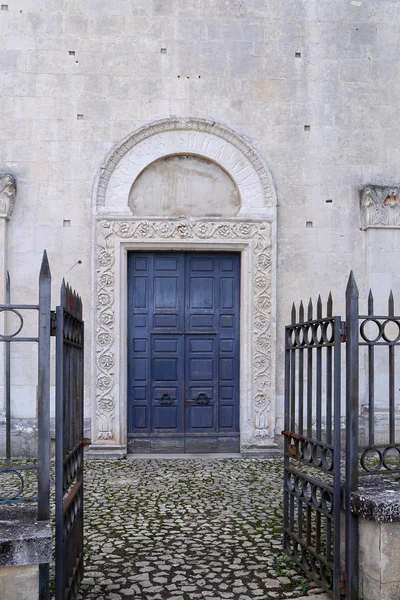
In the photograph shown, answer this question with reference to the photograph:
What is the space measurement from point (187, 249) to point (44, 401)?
19.3ft

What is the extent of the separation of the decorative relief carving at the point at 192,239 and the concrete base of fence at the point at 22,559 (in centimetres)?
557

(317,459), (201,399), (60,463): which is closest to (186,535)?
(317,459)

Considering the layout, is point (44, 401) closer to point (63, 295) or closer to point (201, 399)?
point (63, 295)

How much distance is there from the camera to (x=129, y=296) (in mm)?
8922

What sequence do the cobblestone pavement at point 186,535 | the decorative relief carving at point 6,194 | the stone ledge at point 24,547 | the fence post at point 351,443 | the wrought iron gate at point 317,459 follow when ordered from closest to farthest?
the stone ledge at point 24,547 < the fence post at point 351,443 < the wrought iron gate at point 317,459 < the cobblestone pavement at point 186,535 < the decorative relief carving at point 6,194

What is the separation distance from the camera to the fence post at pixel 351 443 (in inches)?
143

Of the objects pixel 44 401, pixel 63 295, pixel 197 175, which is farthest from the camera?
pixel 197 175

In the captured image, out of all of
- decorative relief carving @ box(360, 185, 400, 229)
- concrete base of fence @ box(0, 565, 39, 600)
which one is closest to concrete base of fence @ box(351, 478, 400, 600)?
concrete base of fence @ box(0, 565, 39, 600)

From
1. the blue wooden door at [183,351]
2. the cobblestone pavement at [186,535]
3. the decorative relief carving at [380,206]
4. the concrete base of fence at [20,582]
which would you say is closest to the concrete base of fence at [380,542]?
the cobblestone pavement at [186,535]

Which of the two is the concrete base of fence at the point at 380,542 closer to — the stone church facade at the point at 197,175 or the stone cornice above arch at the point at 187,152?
the stone church facade at the point at 197,175

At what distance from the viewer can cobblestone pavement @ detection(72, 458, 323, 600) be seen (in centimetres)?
409

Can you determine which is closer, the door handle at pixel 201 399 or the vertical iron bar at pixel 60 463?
the vertical iron bar at pixel 60 463

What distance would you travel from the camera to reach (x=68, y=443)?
3.63m

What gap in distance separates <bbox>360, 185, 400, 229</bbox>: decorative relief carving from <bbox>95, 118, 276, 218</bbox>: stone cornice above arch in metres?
1.23
